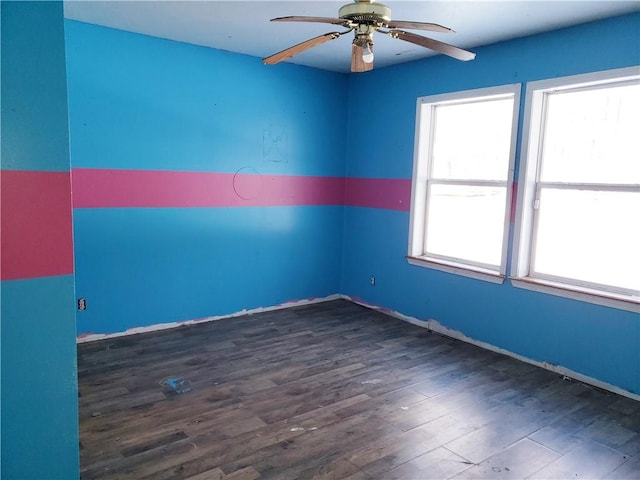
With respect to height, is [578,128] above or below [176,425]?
above

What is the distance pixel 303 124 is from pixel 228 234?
1.46 m

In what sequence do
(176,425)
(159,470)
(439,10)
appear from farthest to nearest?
1. (439,10)
2. (176,425)
3. (159,470)

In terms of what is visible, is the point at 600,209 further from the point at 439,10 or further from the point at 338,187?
the point at 338,187

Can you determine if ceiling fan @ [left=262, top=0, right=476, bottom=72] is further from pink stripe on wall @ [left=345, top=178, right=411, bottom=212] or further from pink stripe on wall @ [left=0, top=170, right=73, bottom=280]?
pink stripe on wall @ [left=345, top=178, right=411, bottom=212]

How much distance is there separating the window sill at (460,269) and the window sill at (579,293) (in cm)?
18

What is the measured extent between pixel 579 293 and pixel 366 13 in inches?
99.0

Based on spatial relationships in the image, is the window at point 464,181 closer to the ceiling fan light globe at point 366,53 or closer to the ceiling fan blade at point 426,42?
the ceiling fan blade at point 426,42

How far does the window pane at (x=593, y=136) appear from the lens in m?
3.19

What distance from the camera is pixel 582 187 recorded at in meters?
3.41

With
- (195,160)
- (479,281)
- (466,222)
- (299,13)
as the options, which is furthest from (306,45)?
(479,281)

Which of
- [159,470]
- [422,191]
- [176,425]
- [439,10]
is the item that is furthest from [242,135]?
[159,470]

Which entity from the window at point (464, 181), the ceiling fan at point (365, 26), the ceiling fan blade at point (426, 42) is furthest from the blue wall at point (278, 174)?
the ceiling fan at point (365, 26)

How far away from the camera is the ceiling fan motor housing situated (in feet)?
7.23

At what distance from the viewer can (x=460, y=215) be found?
14.3 ft
